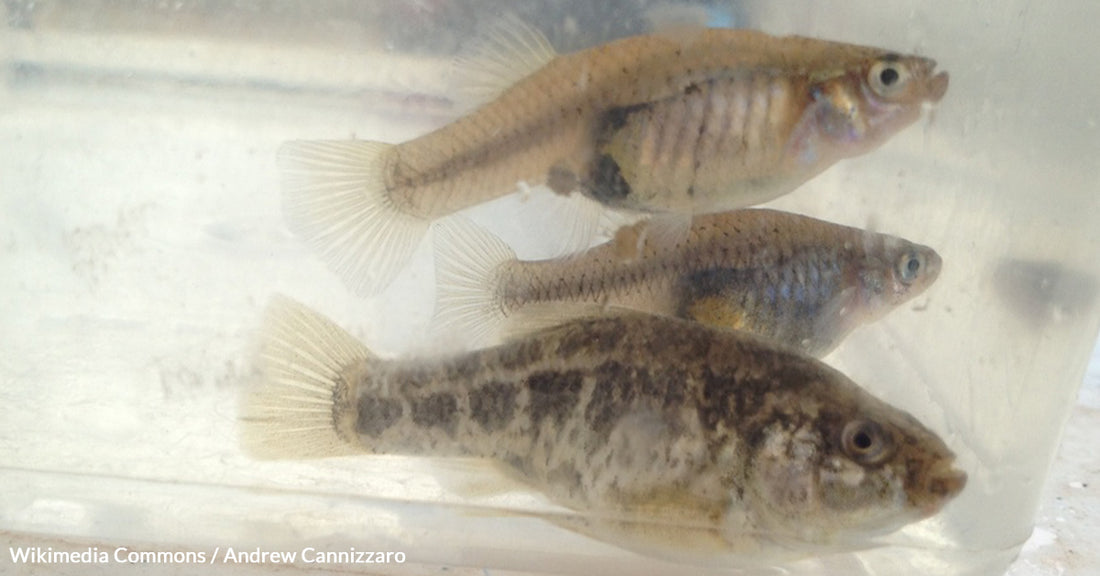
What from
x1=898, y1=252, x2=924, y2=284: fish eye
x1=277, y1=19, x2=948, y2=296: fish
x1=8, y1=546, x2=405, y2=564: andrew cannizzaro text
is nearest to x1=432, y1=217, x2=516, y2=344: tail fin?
x1=277, y1=19, x2=948, y2=296: fish

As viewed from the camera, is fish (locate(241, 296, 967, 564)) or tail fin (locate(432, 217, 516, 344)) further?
tail fin (locate(432, 217, 516, 344))

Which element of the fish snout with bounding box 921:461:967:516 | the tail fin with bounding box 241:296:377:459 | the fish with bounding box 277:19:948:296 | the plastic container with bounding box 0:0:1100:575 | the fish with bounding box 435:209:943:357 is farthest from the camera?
the plastic container with bounding box 0:0:1100:575

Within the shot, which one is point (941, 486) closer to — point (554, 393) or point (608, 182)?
point (554, 393)

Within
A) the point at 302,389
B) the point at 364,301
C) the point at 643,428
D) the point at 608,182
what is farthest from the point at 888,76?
the point at 364,301

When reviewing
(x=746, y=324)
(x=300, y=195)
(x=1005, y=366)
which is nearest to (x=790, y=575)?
(x=746, y=324)

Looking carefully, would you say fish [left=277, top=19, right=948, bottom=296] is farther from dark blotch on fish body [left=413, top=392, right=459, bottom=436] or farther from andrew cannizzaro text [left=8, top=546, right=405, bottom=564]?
andrew cannizzaro text [left=8, top=546, right=405, bottom=564]
